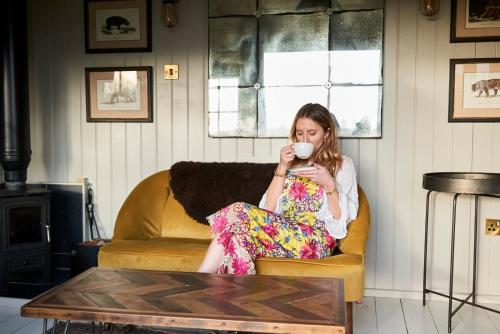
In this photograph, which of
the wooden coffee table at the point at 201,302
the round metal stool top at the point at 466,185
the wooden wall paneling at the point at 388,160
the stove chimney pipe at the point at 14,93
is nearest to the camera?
the wooden coffee table at the point at 201,302

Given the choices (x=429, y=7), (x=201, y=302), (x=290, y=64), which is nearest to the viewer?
(x=201, y=302)

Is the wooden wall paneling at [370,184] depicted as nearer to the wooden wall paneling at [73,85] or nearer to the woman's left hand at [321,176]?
the woman's left hand at [321,176]

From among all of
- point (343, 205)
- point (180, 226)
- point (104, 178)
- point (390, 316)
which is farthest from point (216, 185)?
point (390, 316)

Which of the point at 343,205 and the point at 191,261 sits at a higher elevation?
the point at 343,205

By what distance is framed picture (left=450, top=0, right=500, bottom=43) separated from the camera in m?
3.00

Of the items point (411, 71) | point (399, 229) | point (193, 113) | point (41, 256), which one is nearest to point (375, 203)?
point (399, 229)

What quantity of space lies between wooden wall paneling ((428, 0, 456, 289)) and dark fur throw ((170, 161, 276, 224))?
108 centimetres

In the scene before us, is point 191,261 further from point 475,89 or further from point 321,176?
point 475,89

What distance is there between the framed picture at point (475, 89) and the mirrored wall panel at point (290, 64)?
1.50 ft

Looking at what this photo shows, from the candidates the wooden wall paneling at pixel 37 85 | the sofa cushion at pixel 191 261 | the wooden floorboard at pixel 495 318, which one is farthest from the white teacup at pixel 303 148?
the wooden wall paneling at pixel 37 85

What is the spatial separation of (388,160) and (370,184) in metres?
0.19

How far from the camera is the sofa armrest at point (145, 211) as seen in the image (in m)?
2.91

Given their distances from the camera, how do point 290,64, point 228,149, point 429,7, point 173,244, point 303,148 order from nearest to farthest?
1. point 303,148
2. point 173,244
3. point 429,7
4. point 290,64
5. point 228,149

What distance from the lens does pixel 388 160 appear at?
10.5 ft
